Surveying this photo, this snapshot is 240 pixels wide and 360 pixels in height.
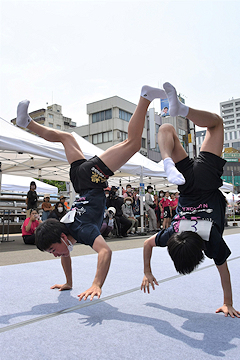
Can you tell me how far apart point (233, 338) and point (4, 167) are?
8.43 metres

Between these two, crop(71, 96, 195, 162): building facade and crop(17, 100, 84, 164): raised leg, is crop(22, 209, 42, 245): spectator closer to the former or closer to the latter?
crop(17, 100, 84, 164): raised leg

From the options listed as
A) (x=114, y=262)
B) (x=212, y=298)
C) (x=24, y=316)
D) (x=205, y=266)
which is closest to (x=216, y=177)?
(x=212, y=298)

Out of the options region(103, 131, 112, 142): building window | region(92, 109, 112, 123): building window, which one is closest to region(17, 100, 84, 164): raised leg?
region(103, 131, 112, 142): building window

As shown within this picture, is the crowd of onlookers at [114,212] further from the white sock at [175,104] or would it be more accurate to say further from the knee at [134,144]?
the white sock at [175,104]

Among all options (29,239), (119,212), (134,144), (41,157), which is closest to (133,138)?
(134,144)

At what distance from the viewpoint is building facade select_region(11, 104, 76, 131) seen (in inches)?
2263

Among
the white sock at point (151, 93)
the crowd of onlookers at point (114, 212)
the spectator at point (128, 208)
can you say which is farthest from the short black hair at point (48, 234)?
the spectator at point (128, 208)

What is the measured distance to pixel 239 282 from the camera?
9.67 feet

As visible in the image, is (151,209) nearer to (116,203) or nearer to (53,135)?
(116,203)

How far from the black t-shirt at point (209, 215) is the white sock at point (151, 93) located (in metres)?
0.88

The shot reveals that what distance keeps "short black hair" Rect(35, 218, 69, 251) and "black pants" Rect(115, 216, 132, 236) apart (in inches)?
244

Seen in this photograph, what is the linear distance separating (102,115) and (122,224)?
28270 mm

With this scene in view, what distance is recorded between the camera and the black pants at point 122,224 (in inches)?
332

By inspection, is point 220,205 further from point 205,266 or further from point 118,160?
point 205,266
